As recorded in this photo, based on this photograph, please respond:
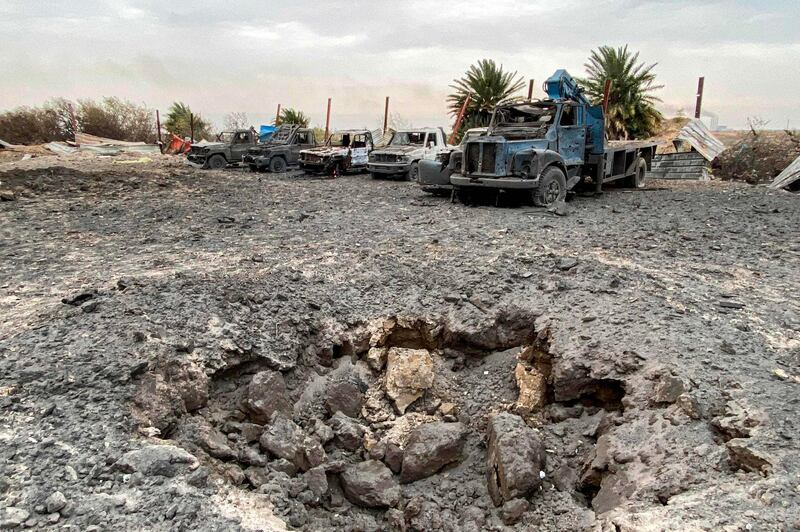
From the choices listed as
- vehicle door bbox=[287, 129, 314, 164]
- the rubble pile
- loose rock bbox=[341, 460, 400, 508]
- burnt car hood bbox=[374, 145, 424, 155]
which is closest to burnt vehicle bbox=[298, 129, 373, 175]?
vehicle door bbox=[287, 129, 314, 164]

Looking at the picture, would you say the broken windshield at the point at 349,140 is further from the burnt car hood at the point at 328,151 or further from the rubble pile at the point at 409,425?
the rubble pile at the point at 409,425

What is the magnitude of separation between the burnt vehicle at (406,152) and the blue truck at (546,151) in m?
4.61

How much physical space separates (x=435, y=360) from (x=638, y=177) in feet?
37.7

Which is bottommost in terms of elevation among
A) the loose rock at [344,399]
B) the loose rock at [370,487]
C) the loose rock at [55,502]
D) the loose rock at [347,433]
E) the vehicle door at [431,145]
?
the loose rock at [370,487]

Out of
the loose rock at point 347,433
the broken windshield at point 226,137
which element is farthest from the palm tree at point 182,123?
the loose rock at point 347,433

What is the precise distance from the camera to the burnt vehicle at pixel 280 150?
746 inches

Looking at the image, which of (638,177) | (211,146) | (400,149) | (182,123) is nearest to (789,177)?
(638,177)

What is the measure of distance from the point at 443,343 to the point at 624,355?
1.69m

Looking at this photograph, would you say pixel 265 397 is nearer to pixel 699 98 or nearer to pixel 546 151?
pixel 546 151

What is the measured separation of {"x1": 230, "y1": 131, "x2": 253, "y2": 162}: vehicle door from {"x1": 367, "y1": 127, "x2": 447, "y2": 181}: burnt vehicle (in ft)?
19.0

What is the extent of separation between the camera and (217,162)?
20.0 m

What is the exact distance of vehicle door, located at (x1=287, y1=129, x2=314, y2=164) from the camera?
64.2 feet

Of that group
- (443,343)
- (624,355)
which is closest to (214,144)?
(443,343)

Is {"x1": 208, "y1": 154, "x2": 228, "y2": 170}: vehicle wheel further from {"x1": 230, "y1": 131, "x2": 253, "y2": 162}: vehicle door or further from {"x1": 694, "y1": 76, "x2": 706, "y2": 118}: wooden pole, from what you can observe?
{"x1": 694, "y1": 76, "x2": 706, "y2": 118}: wooden pole
